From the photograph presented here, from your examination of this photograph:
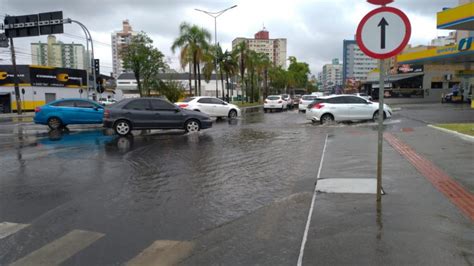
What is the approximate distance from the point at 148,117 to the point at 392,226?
1302 centimetres

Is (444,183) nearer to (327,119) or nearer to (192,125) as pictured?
(192,125)

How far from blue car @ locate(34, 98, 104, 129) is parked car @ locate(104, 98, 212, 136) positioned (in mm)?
3415

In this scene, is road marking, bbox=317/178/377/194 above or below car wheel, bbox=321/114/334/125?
below

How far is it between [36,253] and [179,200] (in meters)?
2.43

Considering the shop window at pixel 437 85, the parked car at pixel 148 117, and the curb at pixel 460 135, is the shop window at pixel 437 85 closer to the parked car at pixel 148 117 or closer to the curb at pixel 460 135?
the curb at pixel 460 135

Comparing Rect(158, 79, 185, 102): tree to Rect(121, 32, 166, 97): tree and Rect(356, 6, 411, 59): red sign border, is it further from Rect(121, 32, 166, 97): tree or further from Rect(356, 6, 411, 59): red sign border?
Rect(356, 6, 411, 59): red sign border

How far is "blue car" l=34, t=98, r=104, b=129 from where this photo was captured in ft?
63.8

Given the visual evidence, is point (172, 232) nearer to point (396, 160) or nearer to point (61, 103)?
point (396, 160)

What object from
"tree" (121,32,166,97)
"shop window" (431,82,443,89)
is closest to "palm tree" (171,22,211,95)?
"tree" (121,32,166,97)

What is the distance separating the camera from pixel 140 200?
661cm

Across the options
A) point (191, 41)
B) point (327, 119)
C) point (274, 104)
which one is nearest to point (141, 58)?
point (191, 41)

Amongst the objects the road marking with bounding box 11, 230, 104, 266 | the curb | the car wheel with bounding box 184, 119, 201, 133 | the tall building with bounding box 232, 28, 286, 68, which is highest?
the tall building with bounding box 232, 28, 286, 68

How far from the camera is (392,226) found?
5082 mm

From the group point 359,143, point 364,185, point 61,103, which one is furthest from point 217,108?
point 364,185
